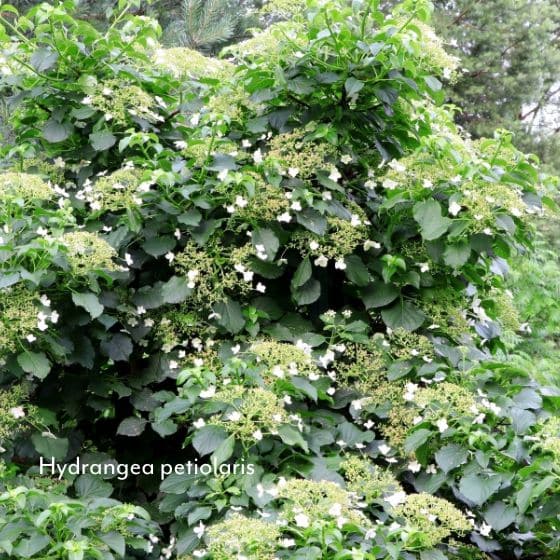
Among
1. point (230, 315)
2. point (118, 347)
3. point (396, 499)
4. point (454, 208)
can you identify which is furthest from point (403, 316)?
point (118, 347)

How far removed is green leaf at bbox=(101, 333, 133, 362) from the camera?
7.55ft

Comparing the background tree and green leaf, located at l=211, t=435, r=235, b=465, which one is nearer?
green leaf, located at l=211, t=435, r=235, b=465

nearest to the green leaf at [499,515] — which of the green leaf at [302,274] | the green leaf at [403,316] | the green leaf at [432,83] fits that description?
the green leaf at [403,316]

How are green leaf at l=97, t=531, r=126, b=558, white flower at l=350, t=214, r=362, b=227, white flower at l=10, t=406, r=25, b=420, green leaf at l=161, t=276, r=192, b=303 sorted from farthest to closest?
white flower at l=350, t=214, r=362, b=227, green leaf at l=161, t=276, r=192, b=303, white flower at l=10, t=406, r=25, b=420, green leaf at l=97, t=531, r=126, b=558

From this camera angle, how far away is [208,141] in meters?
2.37

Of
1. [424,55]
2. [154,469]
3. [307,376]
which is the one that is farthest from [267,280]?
[424,55]

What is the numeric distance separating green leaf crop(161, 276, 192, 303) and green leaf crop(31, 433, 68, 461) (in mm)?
477

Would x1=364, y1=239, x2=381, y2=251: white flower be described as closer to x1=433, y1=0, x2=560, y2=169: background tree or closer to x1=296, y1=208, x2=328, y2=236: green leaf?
x1=296, y1=208, x2=328, y2=236: green leaf

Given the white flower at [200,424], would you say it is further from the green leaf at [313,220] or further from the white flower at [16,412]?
the green leaf at [313,220]

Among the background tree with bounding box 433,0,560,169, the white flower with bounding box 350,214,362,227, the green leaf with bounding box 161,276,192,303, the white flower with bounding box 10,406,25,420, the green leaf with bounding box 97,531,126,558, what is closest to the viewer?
the green leaf with bounding box 97,531,126,558

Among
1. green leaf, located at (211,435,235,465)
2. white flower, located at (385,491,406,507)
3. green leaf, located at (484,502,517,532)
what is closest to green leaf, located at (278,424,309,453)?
green leaf, located at (211,435,235,465)

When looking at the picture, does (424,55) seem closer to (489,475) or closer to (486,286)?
(486,286)

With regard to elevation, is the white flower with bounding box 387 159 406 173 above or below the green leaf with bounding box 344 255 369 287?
above

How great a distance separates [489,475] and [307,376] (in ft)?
1.76
